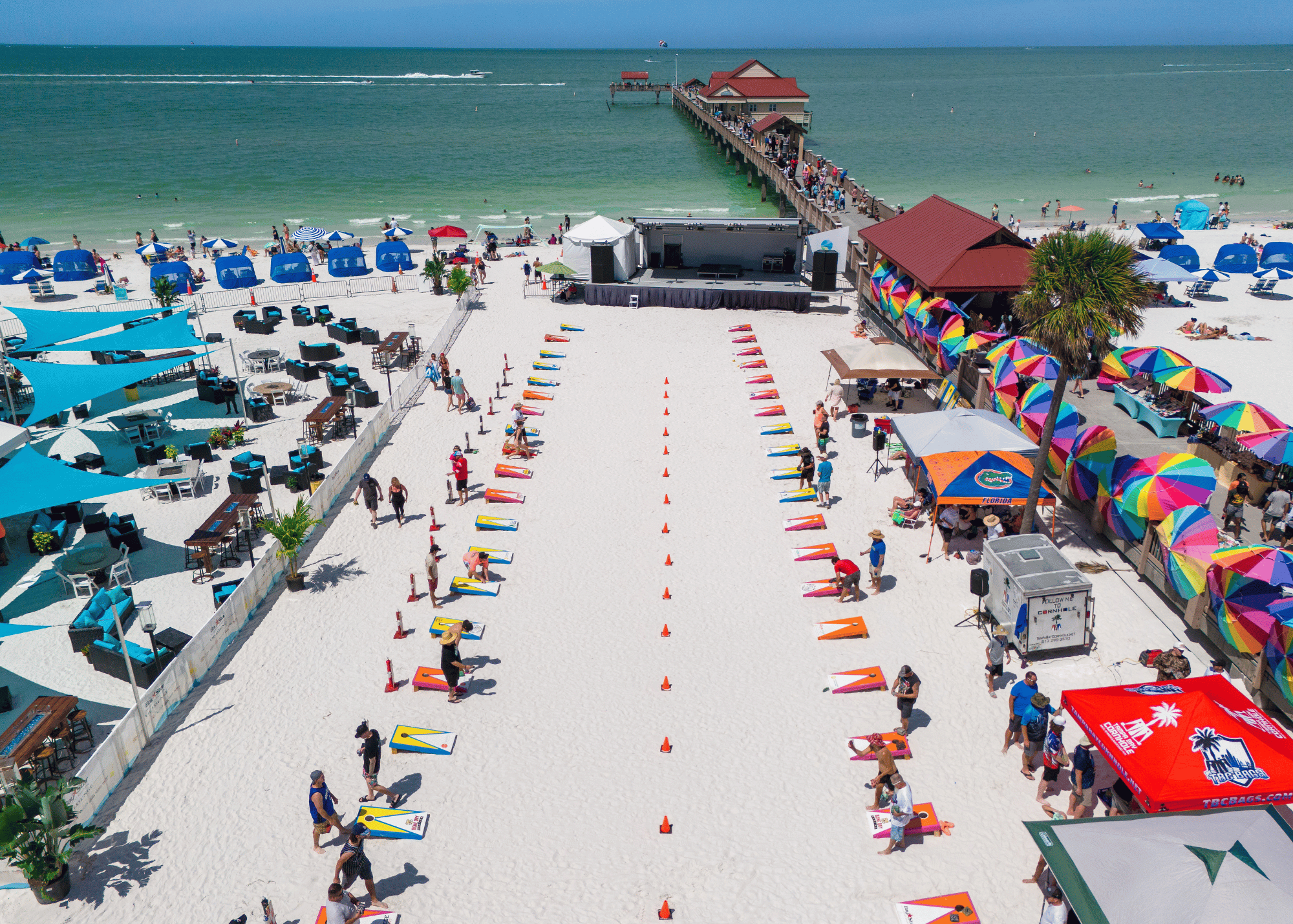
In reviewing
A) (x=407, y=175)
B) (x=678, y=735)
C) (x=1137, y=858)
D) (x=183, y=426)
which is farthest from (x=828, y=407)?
(x=407, y=175)

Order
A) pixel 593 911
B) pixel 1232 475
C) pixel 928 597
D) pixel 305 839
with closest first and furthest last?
pixel 593 911 → pixel 305 839 → pixel 928 597 → pixel 1232 475

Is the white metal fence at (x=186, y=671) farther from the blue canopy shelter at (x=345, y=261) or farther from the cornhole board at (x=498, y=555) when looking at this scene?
the blue canopy shelter at (x=345, y=261)

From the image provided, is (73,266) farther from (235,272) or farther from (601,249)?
(601,249)

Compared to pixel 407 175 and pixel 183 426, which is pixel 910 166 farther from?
pixel 183 426

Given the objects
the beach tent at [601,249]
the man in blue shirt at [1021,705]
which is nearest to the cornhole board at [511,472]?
the man in blue shirt at [1021,705]

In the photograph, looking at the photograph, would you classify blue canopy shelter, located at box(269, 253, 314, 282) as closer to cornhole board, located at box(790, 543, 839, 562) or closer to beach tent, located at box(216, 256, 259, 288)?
beach tent, located at box(216, 256, 259, 288)

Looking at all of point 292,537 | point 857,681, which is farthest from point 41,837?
point 857,681

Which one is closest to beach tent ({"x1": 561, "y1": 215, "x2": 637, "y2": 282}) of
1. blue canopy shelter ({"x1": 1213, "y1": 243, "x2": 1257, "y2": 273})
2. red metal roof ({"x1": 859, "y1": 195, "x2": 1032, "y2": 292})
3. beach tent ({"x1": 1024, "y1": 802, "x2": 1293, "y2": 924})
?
red metal roof ({"x1": 859, "y1": 195, "x2": 1032, "y2": 292})
